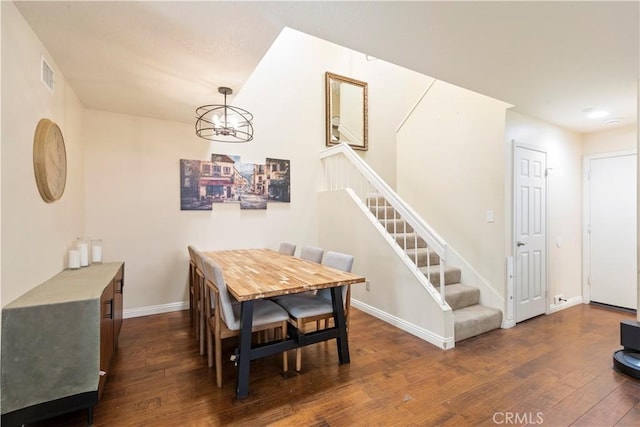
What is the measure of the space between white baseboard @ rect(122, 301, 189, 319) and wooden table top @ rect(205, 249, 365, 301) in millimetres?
1161

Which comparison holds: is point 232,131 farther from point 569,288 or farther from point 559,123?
point 569,288

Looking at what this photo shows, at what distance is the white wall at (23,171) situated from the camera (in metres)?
1.63

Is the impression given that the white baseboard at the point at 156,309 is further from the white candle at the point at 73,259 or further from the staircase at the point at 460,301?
the staircase at the point at 460,301

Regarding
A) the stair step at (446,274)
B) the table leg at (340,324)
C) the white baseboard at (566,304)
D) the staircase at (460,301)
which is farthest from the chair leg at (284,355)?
the white baseboard at (566,304)

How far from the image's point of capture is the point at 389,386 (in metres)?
2.20

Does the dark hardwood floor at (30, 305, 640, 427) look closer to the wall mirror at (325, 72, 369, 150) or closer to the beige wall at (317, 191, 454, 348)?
the beige wall at (317, 191, 454, 348)

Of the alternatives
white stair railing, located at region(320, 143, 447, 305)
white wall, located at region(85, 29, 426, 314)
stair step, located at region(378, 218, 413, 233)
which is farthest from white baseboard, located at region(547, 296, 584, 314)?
white wall, located at region(85, 29, 426, 314)

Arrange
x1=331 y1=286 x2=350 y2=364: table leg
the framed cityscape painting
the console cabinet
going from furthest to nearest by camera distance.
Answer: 1. the framed cityscape painting
2. x1=331 y1=286 x2=350 y2=364: table leg
3. the console cabinet

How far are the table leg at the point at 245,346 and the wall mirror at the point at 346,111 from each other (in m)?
3.53

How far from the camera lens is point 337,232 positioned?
172 inches

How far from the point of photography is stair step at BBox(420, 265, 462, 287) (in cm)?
346

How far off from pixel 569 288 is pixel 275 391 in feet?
14.1

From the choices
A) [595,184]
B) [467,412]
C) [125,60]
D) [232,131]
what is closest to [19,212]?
Result: [125,60]

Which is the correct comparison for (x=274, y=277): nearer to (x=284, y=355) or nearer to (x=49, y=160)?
(x=284, y=355)
